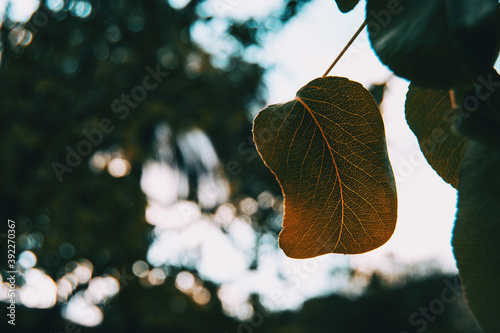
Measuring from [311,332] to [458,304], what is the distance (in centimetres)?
421

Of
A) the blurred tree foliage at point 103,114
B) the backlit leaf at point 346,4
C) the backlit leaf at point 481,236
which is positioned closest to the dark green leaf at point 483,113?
Answer: the backlit leaf at point 481,236

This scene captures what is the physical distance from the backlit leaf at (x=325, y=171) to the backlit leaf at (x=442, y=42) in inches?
4.2

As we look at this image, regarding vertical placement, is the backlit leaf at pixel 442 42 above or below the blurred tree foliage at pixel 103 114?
below

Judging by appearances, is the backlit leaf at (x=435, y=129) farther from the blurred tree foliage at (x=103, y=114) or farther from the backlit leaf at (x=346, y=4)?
the blurred tree foliage at (x=103, y=114)

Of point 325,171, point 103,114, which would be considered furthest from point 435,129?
point 103,114

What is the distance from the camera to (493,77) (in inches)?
10.0

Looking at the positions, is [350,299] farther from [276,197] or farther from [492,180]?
[492,180]

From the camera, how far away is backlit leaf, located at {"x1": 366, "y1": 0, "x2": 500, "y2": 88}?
0.20 meters

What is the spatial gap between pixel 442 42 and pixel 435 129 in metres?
0.17

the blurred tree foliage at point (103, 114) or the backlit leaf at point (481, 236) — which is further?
the blurred tree foliage at point (103, 114)

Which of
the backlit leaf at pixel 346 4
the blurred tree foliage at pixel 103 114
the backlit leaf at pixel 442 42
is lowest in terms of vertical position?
the backlit leaf at pixel 442 42

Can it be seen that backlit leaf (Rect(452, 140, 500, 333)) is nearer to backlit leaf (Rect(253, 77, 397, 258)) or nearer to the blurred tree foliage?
backlit leaf (Rect(253, 77, 397, 258))

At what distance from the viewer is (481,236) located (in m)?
0.24

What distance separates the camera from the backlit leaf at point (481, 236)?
23 centimetres
